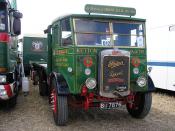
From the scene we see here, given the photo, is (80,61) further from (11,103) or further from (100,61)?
(11,103)

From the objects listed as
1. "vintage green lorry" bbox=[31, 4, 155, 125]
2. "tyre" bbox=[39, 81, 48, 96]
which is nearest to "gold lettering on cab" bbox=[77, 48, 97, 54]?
"vintage green lorry" bbox=[31, 4, 155, 125]

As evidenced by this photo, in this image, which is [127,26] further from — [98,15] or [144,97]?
[144,97]

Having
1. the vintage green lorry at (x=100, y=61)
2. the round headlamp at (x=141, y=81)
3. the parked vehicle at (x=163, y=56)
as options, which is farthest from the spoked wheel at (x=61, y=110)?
the parked vehicle at (x=163, y=56)

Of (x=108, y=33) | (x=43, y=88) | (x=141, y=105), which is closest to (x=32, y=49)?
(x=43, y=88)

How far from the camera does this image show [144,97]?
25.6 ft

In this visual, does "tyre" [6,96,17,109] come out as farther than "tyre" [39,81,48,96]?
No

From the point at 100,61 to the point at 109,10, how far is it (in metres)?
1.32

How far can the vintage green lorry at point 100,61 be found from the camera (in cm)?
689

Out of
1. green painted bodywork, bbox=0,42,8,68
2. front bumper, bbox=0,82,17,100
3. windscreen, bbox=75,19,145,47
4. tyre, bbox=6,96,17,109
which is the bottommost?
tyre, bbox=6,96,17,109

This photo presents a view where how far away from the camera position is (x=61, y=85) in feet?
23.5

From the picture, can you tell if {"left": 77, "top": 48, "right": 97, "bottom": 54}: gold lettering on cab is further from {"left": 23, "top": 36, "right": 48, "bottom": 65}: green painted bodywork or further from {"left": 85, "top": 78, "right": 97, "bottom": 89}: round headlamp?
{"left": 23, "top": 36, "right": 48, "bottom": 65}: green painted bodywork

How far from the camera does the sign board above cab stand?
716 cm

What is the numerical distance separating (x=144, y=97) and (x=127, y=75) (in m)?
1.04

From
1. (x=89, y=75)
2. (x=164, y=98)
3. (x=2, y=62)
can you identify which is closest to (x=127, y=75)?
(x=89, y=75)
